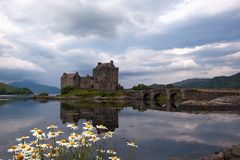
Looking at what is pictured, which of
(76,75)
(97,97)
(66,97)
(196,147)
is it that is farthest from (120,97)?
(196,147)

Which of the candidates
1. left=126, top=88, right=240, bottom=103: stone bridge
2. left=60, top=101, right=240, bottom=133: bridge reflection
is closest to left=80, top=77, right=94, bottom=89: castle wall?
left=126, top=88, right=240, bottom=103: stone bridge

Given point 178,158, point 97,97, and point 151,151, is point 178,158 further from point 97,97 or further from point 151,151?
point 97,97

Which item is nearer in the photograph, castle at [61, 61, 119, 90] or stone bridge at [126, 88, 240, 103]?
stone bridge at [126, 88, 240, 103]

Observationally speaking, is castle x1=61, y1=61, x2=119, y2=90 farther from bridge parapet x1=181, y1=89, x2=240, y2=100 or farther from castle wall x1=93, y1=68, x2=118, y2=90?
bridge parapet x1=181, y1=89, x2=240, y2=100

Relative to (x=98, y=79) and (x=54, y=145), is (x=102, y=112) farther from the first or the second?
(x=98, y=79)

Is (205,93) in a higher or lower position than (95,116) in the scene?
higher

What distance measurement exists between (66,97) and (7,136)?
89.4 meters

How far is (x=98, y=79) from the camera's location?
5202 inches

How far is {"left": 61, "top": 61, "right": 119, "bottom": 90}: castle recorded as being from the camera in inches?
5049

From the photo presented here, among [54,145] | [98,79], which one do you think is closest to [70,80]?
[98,79]

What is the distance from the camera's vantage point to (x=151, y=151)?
65.4 feet

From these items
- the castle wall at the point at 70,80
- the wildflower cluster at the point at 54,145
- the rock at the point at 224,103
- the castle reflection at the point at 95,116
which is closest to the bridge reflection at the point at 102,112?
the castle reflection at the point at 95,116

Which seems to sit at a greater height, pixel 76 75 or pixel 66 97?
pixel 76 75

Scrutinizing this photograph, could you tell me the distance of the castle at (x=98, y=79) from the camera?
128250 mm
